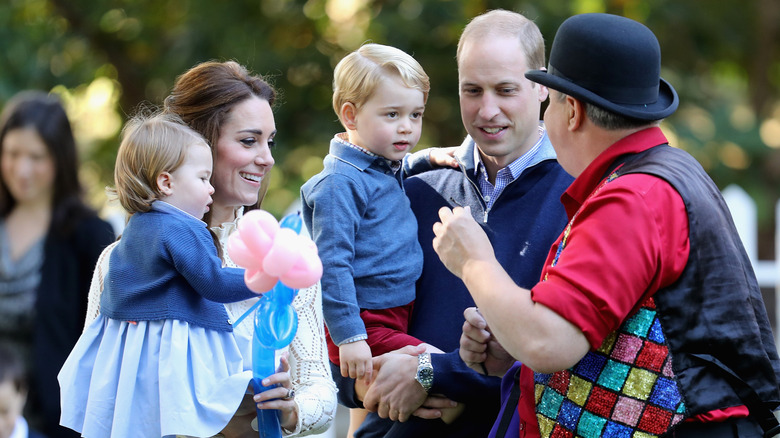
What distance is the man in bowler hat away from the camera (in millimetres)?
2193

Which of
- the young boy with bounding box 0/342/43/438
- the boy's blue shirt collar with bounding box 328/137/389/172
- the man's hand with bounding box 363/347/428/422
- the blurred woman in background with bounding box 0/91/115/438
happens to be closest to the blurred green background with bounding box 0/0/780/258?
the blurred woman in background with bounding box 0/91/115/438

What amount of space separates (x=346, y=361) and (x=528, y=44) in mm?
1156

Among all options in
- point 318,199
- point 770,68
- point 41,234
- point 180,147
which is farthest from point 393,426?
point 770,68

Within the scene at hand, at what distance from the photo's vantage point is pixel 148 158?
2559mm

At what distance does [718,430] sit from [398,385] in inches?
39.2

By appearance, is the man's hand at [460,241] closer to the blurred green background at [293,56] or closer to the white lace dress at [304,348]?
the white lace dress at [304,348]

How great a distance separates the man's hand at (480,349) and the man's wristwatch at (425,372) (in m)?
0.12

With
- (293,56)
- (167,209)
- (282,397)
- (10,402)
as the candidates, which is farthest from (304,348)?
(293,56)

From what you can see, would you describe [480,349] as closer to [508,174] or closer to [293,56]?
[508,174]

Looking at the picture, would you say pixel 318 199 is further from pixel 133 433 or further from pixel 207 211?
pixel 133 433

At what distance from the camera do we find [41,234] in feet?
15.1

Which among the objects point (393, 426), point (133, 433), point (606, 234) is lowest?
point (393, 426)

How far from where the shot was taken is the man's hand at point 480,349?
275cm

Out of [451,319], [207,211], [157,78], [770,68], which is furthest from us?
[770,68]
